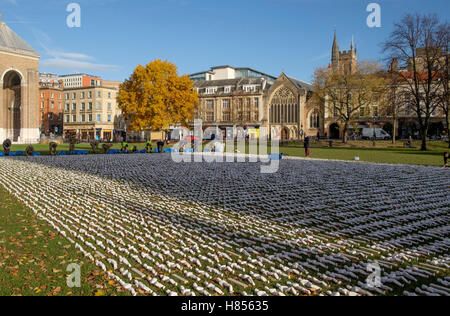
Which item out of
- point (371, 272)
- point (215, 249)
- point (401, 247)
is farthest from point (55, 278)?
point (401, 247)

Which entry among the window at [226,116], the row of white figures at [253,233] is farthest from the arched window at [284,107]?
the row of white figures at [253,233]

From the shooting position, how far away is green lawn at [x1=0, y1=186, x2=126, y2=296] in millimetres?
4242

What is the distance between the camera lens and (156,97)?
146ft

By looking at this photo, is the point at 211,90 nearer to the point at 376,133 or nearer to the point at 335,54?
the point at 335,54

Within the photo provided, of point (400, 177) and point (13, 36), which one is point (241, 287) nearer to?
point (400, 177)

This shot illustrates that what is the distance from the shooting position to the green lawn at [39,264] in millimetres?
4242

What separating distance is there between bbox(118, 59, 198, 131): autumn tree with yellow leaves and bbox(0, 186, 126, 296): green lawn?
38.4 metres

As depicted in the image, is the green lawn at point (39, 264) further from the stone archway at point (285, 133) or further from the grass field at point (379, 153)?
the stone archway at point (285, 133)

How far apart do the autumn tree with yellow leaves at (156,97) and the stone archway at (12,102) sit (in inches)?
902

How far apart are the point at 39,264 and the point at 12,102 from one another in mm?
64404

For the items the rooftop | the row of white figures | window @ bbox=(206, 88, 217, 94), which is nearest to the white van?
window @ bbox=(206, 88, 217, 94)

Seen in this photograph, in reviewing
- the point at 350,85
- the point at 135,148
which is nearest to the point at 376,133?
the point at 350,85

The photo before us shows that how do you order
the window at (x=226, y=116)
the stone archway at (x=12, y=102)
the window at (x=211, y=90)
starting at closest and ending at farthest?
the stone archway at (x=12, y=102)
the window at (x=226, y=116)
the window at (x=211, y=90)
